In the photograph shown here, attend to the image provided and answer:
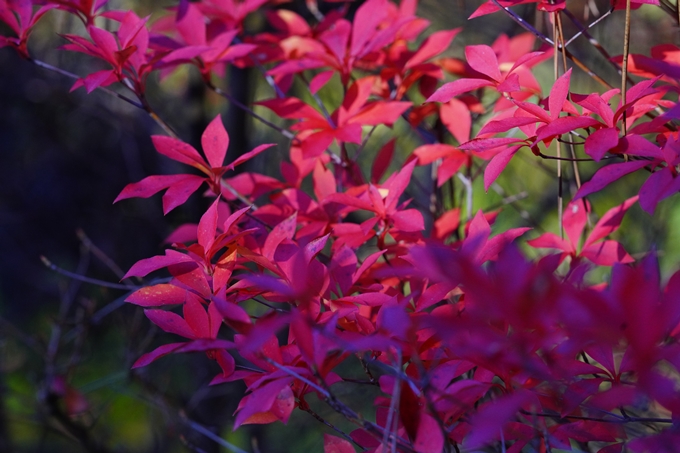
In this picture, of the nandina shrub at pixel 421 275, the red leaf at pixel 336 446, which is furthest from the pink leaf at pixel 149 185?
the red leaf at pixel 336 446

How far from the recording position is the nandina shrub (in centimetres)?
40

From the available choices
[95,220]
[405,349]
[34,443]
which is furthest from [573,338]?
[34,443]

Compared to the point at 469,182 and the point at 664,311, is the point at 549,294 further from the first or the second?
the point at 469,182

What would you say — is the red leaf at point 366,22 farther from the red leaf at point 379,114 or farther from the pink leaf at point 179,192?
the pink leaf at point 179,192

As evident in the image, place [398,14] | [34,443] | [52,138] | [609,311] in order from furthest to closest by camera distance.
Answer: [34,443]
[52,138]
[398,14]
[609,311]

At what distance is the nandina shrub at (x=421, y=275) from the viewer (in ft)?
1.31

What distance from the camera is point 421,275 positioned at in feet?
1.48

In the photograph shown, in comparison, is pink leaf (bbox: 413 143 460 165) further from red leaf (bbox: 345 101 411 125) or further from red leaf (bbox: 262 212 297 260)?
red leaf (bbox: 262 212 297 260)

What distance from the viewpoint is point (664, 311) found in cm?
40

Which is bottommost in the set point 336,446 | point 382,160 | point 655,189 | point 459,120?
point 336,446

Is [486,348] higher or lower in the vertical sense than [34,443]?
higher

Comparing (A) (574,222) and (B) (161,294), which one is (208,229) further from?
(A) (574,222)

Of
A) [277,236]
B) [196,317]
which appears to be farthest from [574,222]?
[196,317]

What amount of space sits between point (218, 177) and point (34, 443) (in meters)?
2.74
